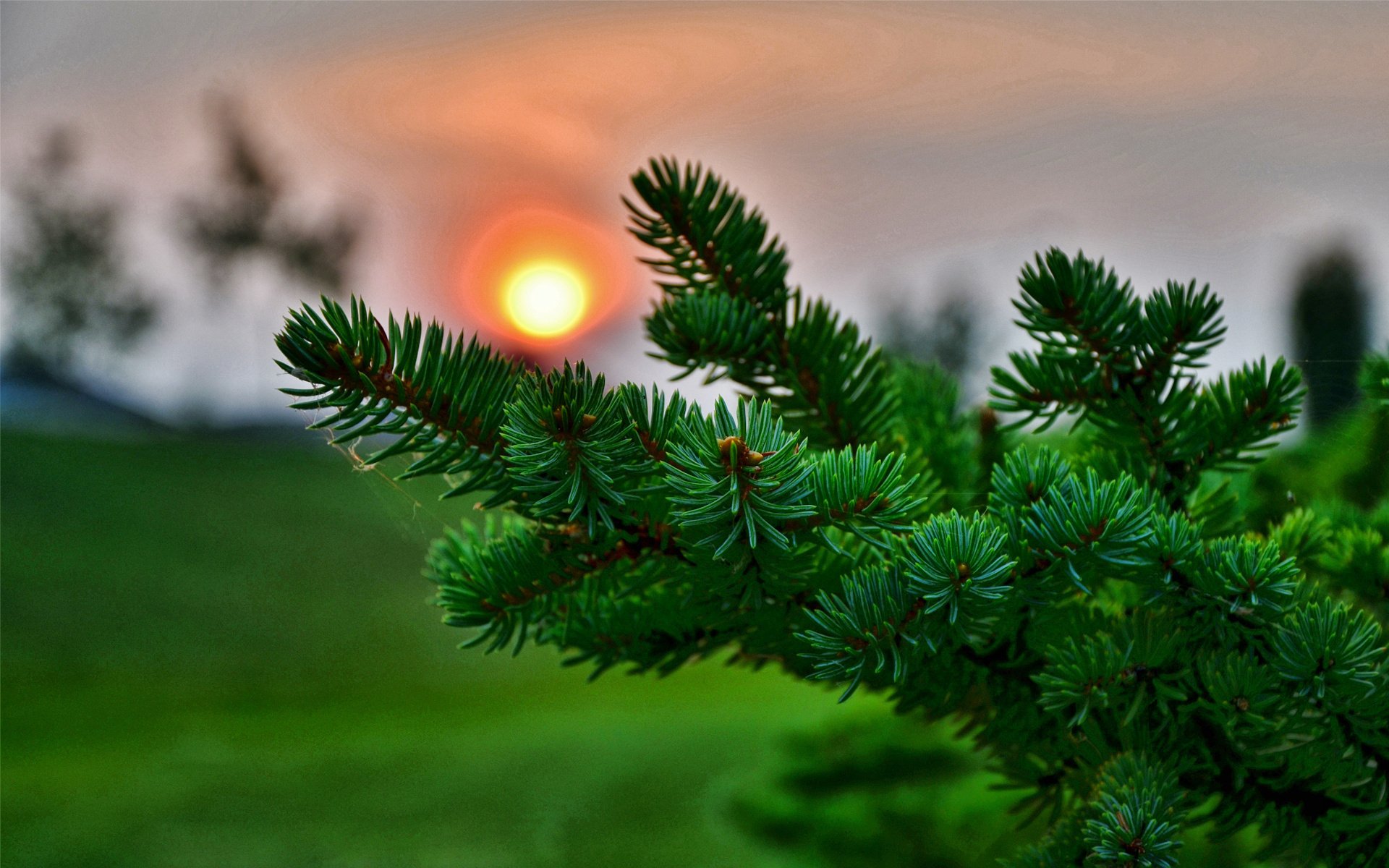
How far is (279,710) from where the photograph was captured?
55.6 inches

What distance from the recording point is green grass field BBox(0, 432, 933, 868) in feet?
3.23

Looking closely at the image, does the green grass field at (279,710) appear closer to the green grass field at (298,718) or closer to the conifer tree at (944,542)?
the green grass field at (298,718)

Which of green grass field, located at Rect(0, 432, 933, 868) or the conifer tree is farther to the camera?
green grass field, located at Rect(0, 432, 933, 868)

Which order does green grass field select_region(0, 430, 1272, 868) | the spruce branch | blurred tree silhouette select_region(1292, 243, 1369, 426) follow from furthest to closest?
green grass field select_region(0, 430, 1272, 868)
blurred tree silhouette select_region(1292, 243, 1369, 426)
the spruce branch

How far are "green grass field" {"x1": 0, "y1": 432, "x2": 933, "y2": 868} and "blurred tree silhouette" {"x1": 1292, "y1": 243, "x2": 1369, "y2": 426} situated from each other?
1.20 feet

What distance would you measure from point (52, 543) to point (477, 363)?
1792 millimetres

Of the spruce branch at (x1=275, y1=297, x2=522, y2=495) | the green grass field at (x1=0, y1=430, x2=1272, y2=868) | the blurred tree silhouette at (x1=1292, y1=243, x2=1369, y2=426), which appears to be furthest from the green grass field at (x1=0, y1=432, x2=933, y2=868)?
the spruce branch at (x1=275, y1=297, x2=522, y2=495)

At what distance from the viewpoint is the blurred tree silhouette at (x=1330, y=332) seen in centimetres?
27

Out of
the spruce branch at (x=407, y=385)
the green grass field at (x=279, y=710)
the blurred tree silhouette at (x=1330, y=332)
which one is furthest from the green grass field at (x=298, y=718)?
the spruce branch at (x=407, y=385)

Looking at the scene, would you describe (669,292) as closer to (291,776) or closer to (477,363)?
(477,363)

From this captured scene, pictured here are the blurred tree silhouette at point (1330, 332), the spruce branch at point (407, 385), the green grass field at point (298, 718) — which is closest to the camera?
the spruce branch at point (407, 385)

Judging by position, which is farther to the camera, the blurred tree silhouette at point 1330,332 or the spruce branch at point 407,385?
the blurred tree silhouette at point 1330,332

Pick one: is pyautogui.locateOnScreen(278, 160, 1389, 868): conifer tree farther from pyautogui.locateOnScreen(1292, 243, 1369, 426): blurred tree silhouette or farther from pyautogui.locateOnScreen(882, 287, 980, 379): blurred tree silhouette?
pyautogui.locateOnScreen(882, 287, 980, 379): blurred tree silhouette

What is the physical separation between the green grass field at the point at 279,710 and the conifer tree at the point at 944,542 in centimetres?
46
